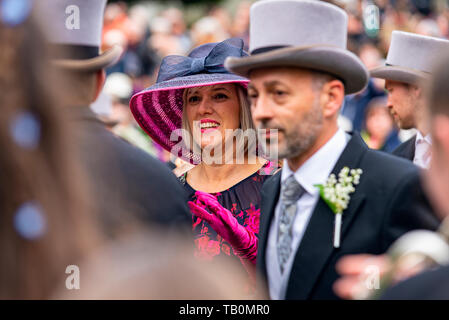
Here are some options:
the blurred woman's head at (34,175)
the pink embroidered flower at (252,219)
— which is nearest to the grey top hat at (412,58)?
the pink embroidered flower at (252,219)

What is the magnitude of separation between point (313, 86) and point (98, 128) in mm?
957

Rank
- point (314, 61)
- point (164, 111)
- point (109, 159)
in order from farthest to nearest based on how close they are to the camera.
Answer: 1. point (164, 111)
2. point (314, 61)
3. point (109, 159)

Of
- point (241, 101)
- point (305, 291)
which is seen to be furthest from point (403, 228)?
point (241, 101)

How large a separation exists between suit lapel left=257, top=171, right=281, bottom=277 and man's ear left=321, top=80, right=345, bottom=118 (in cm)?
43

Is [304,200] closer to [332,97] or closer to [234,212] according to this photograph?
[332,97]

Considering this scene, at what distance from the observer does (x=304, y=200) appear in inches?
100

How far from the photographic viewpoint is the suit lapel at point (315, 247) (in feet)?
7.77

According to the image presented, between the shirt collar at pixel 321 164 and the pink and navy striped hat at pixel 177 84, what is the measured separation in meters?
1.21

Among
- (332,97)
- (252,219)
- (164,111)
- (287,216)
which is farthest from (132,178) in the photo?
(164,111)

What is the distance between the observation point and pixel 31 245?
115 centimetres

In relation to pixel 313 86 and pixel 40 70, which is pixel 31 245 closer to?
pixel 40 70

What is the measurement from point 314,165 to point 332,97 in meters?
0.32

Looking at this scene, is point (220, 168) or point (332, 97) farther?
point (220, 168)

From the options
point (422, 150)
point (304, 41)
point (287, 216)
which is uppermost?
point (304, 41)
